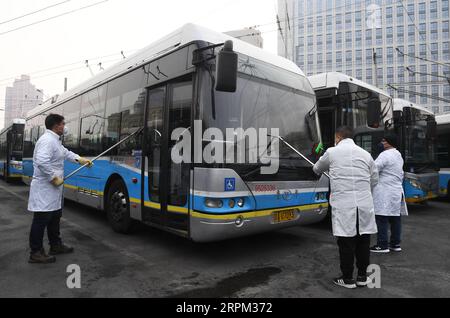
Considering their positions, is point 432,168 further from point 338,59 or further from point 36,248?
point 338,59

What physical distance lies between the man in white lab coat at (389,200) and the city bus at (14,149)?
16727 millimetres

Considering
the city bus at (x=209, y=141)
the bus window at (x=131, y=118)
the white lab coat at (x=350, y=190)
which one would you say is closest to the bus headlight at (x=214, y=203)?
the city bus at (x=209, y=141)

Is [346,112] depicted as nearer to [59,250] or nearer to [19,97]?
[59,250]

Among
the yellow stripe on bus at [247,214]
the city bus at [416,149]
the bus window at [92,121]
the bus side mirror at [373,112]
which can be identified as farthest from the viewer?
the city bus at [416,149]

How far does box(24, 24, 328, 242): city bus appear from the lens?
4398 millimetres

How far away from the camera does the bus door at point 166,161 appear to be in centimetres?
473

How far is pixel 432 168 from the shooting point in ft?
35.0

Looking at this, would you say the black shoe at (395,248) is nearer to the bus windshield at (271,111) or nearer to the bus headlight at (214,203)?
the bus windshield at (271,111)

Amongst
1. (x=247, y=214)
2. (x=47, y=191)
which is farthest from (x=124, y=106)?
(x=247, y=214)

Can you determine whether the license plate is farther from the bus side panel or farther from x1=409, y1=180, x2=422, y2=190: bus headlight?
the bus side panel
